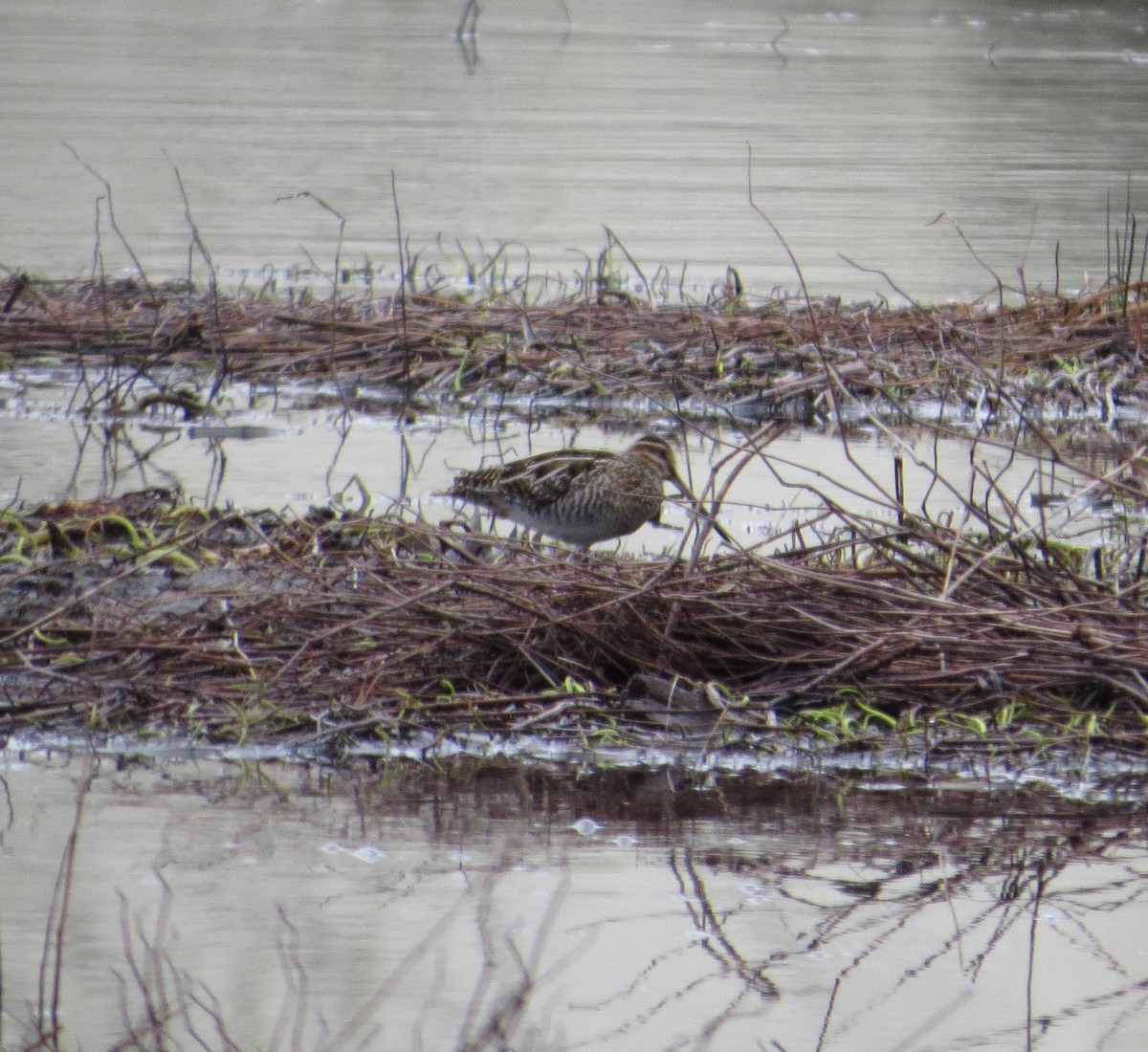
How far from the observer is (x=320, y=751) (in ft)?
16.7

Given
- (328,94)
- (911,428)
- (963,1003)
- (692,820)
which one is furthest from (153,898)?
(328,94)

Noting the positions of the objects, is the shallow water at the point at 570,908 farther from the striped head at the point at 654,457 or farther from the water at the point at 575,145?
the water at the point at 575,145

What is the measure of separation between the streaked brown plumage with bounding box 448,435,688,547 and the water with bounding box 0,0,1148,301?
5.12 m

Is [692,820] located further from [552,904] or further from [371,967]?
[371,967]

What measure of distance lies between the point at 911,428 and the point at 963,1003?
5791 millimetres

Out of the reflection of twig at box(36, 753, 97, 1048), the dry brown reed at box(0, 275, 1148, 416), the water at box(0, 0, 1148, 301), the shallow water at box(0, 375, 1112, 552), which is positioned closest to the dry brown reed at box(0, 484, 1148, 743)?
the reflection of twig at box(36, 753, 97, 1048)

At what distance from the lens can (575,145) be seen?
22.5 metres

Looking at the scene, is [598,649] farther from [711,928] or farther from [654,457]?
[654,457]

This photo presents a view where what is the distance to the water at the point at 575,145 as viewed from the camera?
49.6ft

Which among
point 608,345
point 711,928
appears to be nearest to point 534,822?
point 711,928

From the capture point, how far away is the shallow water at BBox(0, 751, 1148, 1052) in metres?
3.68

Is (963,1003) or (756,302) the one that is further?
(756,302)

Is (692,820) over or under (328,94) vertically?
under

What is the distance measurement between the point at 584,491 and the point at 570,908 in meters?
2.59
